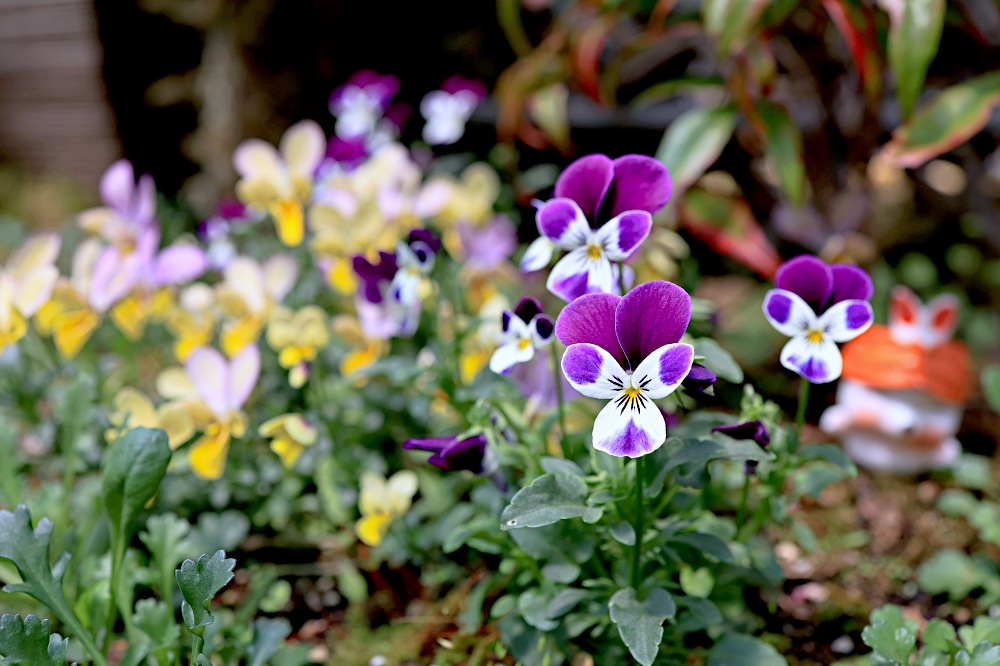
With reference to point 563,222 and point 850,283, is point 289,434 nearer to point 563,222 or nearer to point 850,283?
point 563,222

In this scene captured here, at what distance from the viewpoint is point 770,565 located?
3.33 ft

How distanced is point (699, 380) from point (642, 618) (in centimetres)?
25

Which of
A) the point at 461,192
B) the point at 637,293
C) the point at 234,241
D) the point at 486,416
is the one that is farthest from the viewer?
the point at 234,241

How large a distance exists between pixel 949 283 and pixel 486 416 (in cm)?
172

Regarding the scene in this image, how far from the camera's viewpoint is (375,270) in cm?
115

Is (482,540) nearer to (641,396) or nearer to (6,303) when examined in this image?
(641,396)

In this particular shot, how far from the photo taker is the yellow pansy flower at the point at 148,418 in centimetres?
113

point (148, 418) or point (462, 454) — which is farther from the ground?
point (462, 454)

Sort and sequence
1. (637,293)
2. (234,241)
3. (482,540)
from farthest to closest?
(234,241), (482,540), (637,293)

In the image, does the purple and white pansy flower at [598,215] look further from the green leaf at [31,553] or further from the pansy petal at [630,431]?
the green leaf at [31,553]

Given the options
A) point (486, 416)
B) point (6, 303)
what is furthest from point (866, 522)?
point (6, 303)

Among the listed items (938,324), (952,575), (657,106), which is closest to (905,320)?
(938,324)

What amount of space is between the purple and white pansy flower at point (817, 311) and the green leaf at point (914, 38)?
546mm

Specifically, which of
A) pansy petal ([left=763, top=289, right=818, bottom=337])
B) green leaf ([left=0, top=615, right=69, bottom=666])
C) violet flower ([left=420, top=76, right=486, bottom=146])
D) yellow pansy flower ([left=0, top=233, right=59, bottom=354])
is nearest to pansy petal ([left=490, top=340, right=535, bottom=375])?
pansy petal ([left=763, top=289, right=818, bottom=337])
